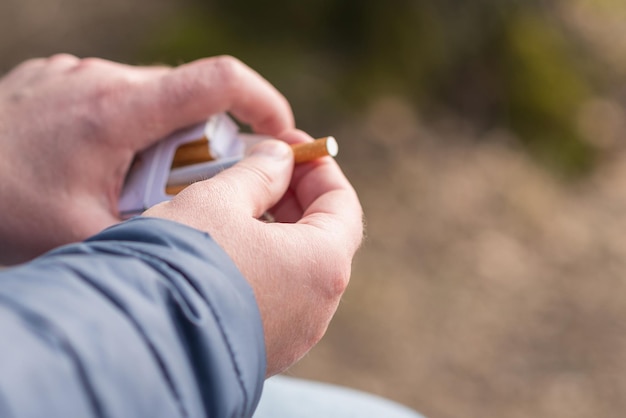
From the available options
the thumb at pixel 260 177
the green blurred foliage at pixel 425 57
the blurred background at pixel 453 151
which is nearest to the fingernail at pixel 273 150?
the thumb at pixel 260 177

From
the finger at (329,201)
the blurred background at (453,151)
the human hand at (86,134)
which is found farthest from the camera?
the blurred background at (453,151)

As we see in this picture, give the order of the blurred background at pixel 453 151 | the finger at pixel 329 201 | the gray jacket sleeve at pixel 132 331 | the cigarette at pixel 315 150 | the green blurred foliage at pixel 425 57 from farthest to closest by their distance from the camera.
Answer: the green blurred foliage at pixel 425 57, the blurred background at pixel 453 151, the cigarette at pixel 315 150, the finger at pixel 329 201, the gray jacket sleeve at pixel 132 331

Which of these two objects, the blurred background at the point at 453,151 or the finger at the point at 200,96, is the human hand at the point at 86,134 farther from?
the blurred background at the point at 453,151

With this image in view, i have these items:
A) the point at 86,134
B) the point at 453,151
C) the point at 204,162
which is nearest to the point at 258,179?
the point at 204,162

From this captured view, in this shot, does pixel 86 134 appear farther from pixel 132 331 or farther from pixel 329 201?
pixel 132 331

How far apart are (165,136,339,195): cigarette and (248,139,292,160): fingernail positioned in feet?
0.08

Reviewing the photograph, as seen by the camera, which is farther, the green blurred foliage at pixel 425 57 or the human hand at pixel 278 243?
the green blurred foliage at pixel 425 57

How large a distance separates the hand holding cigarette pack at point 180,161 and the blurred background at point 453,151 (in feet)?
4.12

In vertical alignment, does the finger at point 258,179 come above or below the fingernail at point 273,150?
below

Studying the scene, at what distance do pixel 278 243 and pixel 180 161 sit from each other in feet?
1.23

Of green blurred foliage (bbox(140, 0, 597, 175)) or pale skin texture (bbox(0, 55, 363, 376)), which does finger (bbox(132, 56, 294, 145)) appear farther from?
green blurred foliage (bbox(140, 0, 597, 175))

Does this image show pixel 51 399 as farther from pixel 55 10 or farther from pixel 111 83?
pixel 55 10

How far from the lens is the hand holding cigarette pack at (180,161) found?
0.85m

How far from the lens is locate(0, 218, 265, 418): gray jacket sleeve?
1.20 ft
